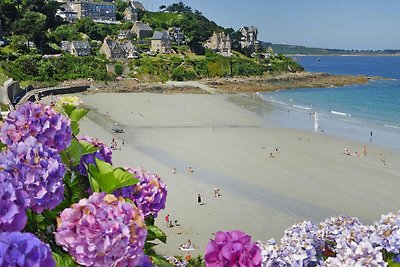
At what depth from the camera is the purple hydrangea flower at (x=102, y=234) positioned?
2.09 m

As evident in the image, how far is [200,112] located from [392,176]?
77.5ft

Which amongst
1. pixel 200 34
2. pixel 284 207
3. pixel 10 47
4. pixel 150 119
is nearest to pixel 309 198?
pixel 284 207

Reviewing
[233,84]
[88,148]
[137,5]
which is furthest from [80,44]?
[88,148]

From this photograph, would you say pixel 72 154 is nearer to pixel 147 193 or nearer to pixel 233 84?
pixel 147 193

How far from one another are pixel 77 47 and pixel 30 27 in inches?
299

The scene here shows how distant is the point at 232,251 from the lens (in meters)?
2.34

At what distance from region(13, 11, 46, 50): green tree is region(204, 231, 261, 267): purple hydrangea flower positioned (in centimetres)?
6889

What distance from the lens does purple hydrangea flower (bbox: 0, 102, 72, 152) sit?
2.75 m

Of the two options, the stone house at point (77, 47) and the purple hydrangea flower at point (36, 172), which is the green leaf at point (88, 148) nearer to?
the purple hydrangea flower at point (36, 172)

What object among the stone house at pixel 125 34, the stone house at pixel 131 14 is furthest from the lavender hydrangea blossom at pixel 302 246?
the stone house at pixel 131 14

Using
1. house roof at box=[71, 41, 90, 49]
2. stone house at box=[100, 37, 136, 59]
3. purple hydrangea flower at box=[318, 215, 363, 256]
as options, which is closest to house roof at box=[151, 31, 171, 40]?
stone house at box=[100, 37, 136, 59]

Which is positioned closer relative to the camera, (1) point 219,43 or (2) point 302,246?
(2) point 302,246

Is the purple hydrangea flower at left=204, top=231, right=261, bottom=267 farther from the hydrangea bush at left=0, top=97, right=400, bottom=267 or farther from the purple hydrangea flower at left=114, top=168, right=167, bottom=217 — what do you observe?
the purple hydrangea flower at left=114, top=168, right=167, bottom=217

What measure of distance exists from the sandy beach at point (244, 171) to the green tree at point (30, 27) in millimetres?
28115
